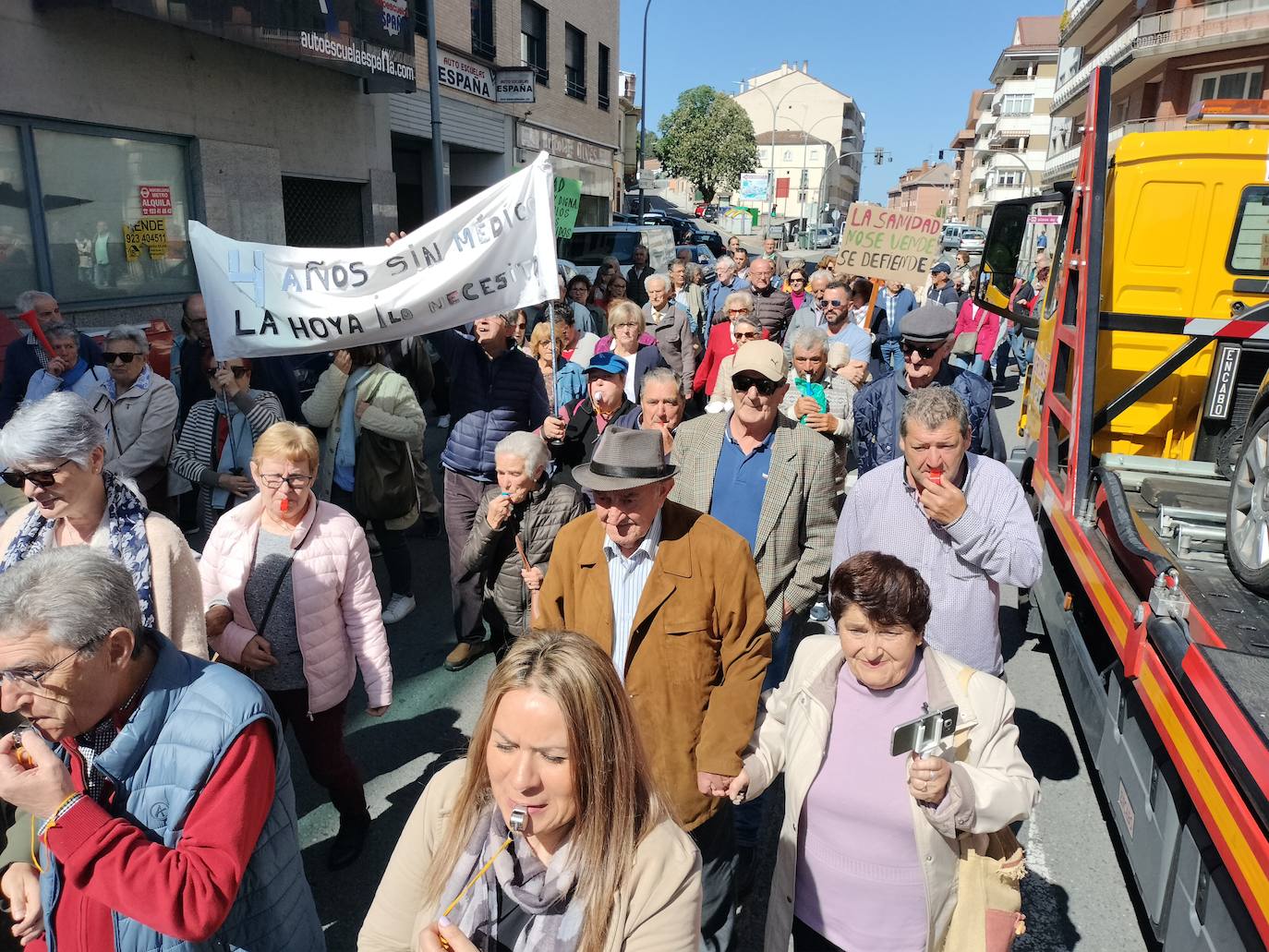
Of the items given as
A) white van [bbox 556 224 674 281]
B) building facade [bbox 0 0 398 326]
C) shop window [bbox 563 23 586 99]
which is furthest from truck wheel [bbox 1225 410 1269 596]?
shop window [bbox 563 23 586 99]

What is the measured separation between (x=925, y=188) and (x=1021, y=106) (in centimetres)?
5529

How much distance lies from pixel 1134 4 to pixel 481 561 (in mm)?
38251

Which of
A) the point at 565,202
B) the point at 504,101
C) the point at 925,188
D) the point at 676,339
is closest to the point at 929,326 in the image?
the point at 676,339

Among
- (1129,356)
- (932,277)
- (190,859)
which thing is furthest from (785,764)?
(932,277)

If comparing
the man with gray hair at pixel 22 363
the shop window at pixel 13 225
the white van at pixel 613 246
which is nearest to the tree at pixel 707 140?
the white van at pixel 613 246

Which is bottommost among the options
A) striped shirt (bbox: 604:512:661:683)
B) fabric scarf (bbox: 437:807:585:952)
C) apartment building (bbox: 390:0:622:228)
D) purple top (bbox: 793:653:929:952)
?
purple top (bbox: 793:653:929:952)

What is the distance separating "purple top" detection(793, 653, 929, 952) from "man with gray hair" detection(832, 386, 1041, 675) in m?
0.78

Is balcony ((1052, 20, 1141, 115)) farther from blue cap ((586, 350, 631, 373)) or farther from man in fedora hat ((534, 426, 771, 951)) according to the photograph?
man in fedora hat ((534, 426, 771, 951))

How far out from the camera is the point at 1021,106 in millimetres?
76875

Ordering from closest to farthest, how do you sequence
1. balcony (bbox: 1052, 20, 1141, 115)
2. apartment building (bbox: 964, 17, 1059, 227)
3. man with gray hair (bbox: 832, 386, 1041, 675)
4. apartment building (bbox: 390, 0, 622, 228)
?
man with gray hair (bbox: 832, 386, 1041, 675)
apartment building (bbox: 390, 0, 622, 228)
balcony (bbox: 1052, 20, 1141, 115)
apartment building (bbox: 964, 17, 1059, 227)

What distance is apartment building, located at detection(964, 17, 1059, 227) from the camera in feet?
250

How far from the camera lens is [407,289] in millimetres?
5074

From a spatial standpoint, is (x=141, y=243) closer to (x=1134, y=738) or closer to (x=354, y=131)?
(x=354, y=131)

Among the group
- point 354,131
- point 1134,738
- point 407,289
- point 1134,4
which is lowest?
point 1134,738
